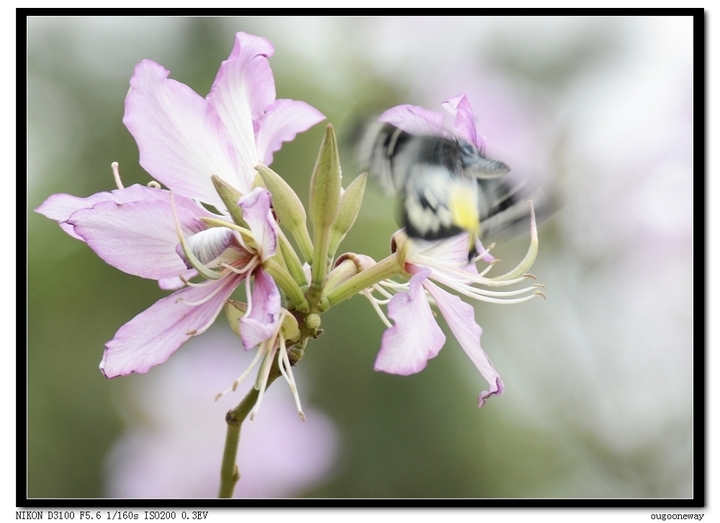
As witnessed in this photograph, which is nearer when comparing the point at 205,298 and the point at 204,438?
the point at 205,298

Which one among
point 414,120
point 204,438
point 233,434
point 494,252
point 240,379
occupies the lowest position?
point 204,438

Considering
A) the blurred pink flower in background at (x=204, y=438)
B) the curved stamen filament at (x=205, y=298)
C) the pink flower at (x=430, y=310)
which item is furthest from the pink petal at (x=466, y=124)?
the blurred pink flower in background at (x=204, y=438)

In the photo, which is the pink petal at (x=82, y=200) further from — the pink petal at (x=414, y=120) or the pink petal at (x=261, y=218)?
the pink petal at (x=414, y=120)

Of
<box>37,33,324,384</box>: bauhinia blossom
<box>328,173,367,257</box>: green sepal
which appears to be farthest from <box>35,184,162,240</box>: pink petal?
<box>328,173,367,257</box>: green sepal

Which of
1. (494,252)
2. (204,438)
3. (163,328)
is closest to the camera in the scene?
(163,328)

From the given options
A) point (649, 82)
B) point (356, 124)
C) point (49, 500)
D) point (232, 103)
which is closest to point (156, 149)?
point (232, 103)

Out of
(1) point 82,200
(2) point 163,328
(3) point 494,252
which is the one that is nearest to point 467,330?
(2) point 163,328

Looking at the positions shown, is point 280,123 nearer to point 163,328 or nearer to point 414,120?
point 414,120

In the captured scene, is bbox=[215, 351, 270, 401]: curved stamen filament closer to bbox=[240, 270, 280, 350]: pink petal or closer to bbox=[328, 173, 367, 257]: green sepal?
bbox=[240, 270, 280, 350]: pink petal
